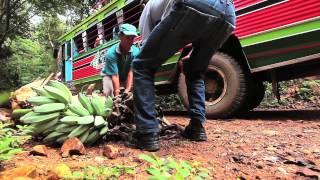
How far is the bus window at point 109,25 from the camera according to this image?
7.15m

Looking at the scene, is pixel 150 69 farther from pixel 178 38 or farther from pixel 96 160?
pixel 96 160

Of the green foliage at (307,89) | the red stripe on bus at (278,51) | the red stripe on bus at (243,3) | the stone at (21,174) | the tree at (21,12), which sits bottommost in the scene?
the stone at (21,174)

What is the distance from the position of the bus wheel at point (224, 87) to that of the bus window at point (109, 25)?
2720 mm

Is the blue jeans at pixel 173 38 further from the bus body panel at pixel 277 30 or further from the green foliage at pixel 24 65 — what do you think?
the green foliage at pixel 24 65

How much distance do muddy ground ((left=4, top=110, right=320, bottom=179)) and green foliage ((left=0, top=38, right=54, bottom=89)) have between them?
36.9 ft

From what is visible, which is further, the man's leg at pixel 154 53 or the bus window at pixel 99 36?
the bus window at pixel 99 36

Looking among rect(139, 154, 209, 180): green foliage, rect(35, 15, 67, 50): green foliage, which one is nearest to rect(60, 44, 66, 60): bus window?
rect(139, 154, 209, 180): green foliage

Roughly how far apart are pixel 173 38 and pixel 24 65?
1505 centimetres

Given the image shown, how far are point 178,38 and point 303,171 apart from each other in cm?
118

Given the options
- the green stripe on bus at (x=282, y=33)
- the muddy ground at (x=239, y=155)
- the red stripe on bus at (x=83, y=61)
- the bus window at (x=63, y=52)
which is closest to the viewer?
the muddy ground at (x=239, y=155)

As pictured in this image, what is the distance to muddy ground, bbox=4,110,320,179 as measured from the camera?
2203 millimetres

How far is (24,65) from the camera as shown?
654 inches

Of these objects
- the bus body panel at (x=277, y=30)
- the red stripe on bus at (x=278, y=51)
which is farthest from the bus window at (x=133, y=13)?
the red stripe on bus at (x=278, y=51)

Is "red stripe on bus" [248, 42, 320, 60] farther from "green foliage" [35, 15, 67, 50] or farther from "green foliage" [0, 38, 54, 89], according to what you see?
"green foliage" [35, 15, 67, 50]
